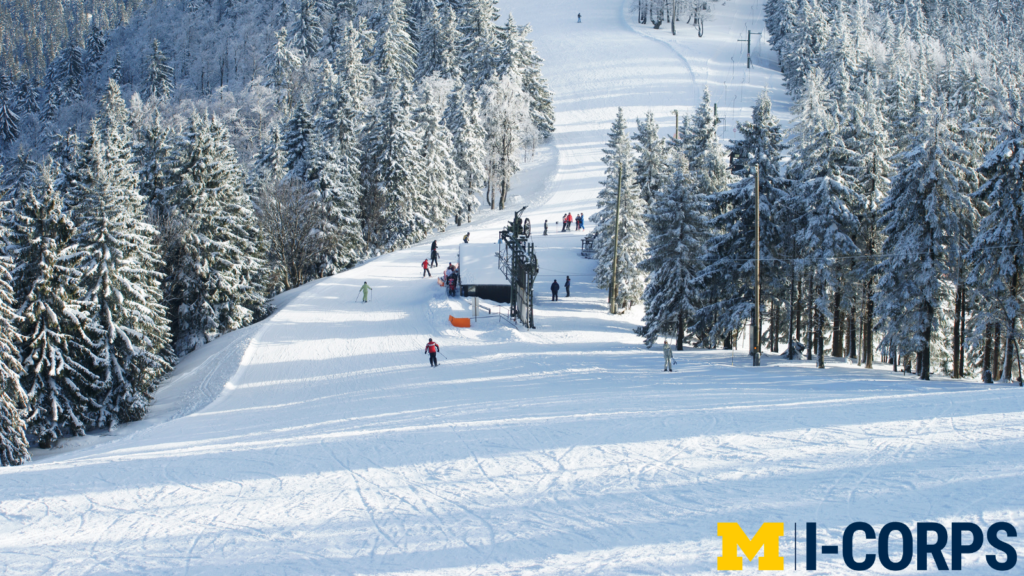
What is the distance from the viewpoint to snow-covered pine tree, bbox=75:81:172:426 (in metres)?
27.7

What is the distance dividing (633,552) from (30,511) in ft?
35.0

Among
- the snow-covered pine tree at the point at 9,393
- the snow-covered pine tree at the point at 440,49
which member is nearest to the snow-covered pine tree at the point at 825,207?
the snow-covered pine tree at the point at 9,393

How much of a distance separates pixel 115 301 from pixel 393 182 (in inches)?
1088

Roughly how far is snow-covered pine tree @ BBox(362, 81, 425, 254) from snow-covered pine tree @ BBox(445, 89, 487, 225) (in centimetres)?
827

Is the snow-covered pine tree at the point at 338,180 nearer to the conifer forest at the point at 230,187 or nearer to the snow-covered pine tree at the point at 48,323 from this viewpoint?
the conifer forest at the point at 230,187

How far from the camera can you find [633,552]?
9.03 m

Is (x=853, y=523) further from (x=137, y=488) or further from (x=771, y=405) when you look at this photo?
(x=137, y=488)

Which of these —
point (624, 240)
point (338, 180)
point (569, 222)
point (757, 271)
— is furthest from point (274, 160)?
point (757, 271)

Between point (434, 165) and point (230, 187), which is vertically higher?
point (434, 165)

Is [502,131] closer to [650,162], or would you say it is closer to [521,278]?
[650,162]

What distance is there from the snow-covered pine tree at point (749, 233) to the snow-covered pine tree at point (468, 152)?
36441 millimetres

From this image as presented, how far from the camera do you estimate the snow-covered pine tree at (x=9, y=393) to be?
22562 mm

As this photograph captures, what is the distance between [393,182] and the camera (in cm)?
5322

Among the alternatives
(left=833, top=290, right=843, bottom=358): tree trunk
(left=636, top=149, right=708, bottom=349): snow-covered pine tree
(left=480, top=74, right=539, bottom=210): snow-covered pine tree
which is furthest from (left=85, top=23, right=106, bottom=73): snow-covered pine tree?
(left=833, top=290, right=843, bottom=358): tree trunk
